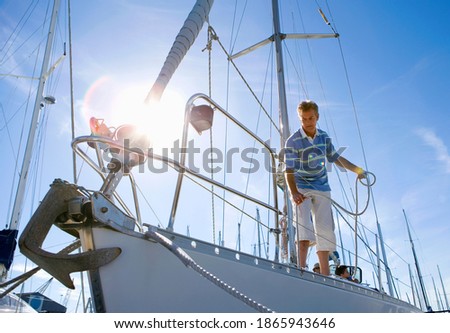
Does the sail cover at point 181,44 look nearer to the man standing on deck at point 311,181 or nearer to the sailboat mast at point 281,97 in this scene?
the man standing on deck at point 311,181

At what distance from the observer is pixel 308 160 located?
3.87 meters

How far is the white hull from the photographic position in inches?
88.4

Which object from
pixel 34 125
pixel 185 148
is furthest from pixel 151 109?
pixel 34 125

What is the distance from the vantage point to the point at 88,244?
7.47ft

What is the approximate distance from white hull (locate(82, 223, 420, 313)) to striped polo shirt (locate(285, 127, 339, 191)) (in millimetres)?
1350

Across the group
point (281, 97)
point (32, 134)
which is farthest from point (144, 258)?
point (32, 134)

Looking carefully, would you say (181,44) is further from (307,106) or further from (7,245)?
(7,245)

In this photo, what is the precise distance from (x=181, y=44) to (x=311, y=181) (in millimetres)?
1954

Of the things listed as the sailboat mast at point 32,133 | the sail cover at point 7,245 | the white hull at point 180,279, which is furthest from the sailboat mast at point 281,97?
the sailboat mast at point 32,133

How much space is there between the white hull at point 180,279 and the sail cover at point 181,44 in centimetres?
158

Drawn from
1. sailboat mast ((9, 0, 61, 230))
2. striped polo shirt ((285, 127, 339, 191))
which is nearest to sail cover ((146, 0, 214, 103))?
striped polo shirt ((285, 127, 339, 191))

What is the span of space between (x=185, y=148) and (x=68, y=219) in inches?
37.5

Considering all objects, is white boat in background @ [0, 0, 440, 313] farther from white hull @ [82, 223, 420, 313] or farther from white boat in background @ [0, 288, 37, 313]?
white boat in background @ [0, 288, 37, 313]

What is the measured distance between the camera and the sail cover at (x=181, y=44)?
3469mm
